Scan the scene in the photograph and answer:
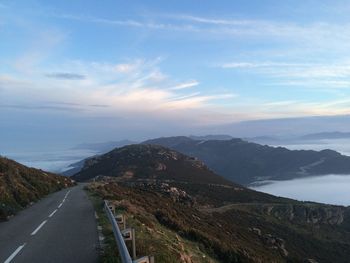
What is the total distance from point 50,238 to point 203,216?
98.2 feet

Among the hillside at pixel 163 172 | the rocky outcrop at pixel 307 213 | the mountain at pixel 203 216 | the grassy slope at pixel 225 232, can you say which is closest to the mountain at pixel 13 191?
the mountain at pixel 203 216

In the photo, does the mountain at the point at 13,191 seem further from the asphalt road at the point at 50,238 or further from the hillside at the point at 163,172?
the hillside at the point at 163,172

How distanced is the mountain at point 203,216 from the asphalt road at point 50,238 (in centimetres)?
113

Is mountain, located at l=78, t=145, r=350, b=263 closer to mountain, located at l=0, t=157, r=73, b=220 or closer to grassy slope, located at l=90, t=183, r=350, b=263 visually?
grassy slope, located at l=90, t=183, r=350, b=263

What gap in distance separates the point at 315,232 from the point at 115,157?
78.9 m

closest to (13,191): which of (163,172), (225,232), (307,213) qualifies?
(225,232)

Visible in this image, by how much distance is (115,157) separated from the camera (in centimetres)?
14025

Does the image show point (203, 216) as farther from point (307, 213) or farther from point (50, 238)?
point (307, 213)

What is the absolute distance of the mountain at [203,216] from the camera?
60.3 feet

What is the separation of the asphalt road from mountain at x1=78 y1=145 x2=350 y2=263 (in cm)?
113

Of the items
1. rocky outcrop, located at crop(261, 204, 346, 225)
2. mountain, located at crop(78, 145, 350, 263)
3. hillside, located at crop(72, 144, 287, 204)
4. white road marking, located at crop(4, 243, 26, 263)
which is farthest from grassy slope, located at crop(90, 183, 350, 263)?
hillside, located at crop(72, 144, 287, 204)

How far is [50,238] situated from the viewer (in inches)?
505

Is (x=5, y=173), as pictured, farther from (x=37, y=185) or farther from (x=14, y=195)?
(x=37, y=185)

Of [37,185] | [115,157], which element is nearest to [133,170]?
[115,157]
